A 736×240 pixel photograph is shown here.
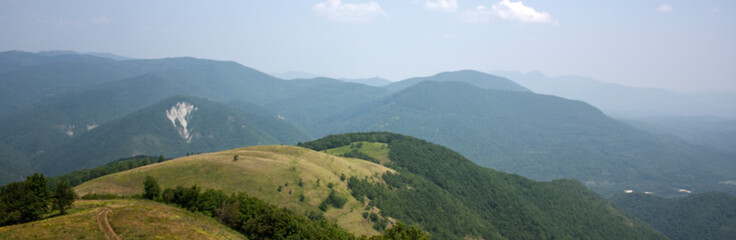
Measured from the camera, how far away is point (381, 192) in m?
136

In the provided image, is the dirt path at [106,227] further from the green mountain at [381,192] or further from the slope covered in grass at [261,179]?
the green mountain at [381,192]

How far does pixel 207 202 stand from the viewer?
6612 cm

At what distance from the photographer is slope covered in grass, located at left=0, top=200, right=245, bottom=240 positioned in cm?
4325

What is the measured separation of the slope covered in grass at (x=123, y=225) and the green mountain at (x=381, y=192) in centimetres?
3316

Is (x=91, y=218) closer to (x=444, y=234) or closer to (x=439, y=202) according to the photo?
(x=444, y=234)

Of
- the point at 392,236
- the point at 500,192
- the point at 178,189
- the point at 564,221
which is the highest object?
the point at 178,189

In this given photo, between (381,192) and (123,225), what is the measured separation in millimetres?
96917

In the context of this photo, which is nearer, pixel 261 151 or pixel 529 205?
pixel 261 151

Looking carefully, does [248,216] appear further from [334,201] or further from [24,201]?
[334,201]

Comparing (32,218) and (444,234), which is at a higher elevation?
(32,218)

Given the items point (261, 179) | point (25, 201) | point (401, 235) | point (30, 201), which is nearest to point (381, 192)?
point (261, 179)

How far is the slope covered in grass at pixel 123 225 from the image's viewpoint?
43250mm

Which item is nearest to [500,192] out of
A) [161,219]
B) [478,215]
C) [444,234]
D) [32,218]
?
[478,215]

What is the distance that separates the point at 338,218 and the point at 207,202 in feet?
149
